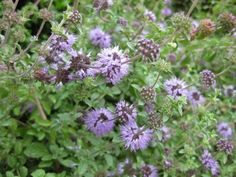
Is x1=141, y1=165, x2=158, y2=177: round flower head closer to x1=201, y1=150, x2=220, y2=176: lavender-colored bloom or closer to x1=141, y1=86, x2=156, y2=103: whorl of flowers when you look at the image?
x1=201, y1=150, x2=220, y2=176: lavender-colored bloom

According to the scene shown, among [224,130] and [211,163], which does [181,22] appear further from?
[224,130]

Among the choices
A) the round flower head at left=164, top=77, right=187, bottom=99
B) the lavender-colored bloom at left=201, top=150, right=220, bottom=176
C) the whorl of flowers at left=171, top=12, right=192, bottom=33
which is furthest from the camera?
the lavender-colored bloom at left=201, top=150, right=220, bottom=176

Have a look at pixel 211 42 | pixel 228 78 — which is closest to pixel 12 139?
pixel 211 42

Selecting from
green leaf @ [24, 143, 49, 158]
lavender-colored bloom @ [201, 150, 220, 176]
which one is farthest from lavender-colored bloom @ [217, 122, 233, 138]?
green leaf @ [24, 143, 49, 158]

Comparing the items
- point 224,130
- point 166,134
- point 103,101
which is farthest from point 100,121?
point 224,130

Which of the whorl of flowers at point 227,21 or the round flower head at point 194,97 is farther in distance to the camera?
the round flower head at point 194,97

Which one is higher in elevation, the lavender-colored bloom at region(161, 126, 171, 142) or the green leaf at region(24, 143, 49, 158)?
the lavender-colored bloom at region(161, 126, 171, 142)

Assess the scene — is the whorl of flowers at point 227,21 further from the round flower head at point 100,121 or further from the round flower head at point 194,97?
the round flower head at point 100,121

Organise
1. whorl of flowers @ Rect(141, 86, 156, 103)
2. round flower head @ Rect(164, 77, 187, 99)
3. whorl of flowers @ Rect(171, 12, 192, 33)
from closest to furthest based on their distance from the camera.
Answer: whorl of flowers @ Rect(141, 86, 156, 103) → whorl of flowers @ Rect(171, 12, 192, 33) → round flower head @ Rect(164, 77, 187, 99)

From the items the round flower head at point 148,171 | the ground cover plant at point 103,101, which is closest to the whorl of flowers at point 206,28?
the ground cover plant at point 103,101
